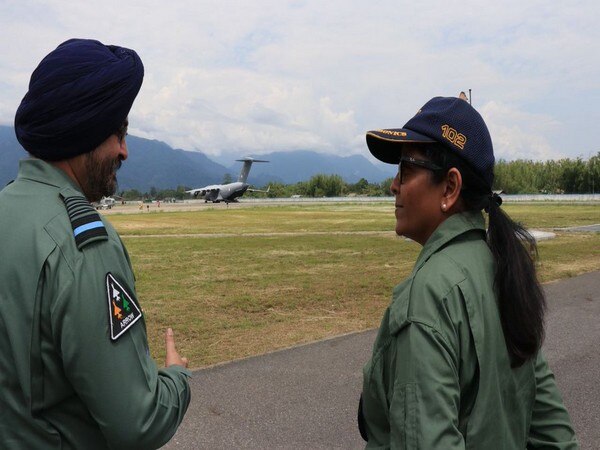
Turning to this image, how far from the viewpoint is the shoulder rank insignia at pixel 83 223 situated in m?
1.33

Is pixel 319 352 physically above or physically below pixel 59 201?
below

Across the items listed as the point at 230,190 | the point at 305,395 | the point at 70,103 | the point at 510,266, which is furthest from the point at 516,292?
the point at 230,190

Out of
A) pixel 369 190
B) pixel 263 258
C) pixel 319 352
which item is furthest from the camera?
pixel 369 190

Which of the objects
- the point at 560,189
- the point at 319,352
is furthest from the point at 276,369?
the point at 560,189

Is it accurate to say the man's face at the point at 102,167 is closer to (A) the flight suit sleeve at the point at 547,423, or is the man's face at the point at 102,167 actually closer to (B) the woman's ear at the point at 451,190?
(B) the woman's ear at the point at 451,190

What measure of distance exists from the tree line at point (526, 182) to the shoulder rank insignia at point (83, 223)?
80770mm

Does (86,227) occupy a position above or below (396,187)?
below

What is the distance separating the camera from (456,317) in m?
1.42

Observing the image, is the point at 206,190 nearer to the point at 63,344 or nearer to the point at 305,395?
the point at 305,395

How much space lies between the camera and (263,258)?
51.0 ft

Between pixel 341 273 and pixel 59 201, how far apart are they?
36.8 ft

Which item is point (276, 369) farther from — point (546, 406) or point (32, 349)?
point (32, 349)

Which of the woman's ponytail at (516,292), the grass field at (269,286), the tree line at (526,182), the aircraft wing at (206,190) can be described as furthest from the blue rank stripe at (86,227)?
the aircraft wing at (206,190)

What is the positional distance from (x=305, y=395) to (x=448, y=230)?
3478 millimetres
